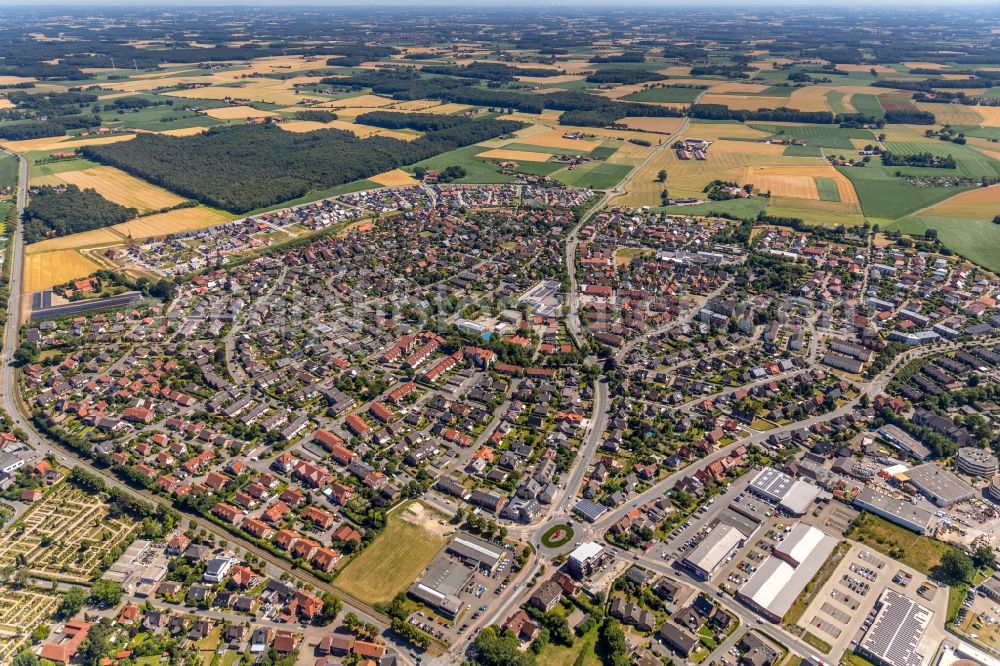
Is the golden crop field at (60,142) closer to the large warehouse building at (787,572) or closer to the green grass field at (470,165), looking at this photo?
the green grass field at (470,165)

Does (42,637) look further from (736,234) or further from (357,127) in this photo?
(357,127)

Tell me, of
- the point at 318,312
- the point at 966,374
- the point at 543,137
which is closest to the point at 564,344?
the point at 318,312

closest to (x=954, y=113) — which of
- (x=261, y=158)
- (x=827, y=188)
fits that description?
(x=827, y=188)

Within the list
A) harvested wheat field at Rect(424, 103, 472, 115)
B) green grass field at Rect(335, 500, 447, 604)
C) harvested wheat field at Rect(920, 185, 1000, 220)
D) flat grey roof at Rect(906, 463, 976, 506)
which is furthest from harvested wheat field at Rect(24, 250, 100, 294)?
harvested wheat field at Rect(920, 185, 1000, 220)

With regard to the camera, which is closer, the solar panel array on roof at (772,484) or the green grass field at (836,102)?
the solar panel array on roof at (772,484)

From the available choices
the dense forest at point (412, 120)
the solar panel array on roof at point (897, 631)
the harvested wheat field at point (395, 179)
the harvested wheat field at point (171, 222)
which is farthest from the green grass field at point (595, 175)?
the solar panel array on roof at point (897, 631)

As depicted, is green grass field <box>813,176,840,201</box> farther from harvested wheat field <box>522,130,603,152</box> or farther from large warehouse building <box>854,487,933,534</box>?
large warehouse building <box>854,487,933,534</box>
